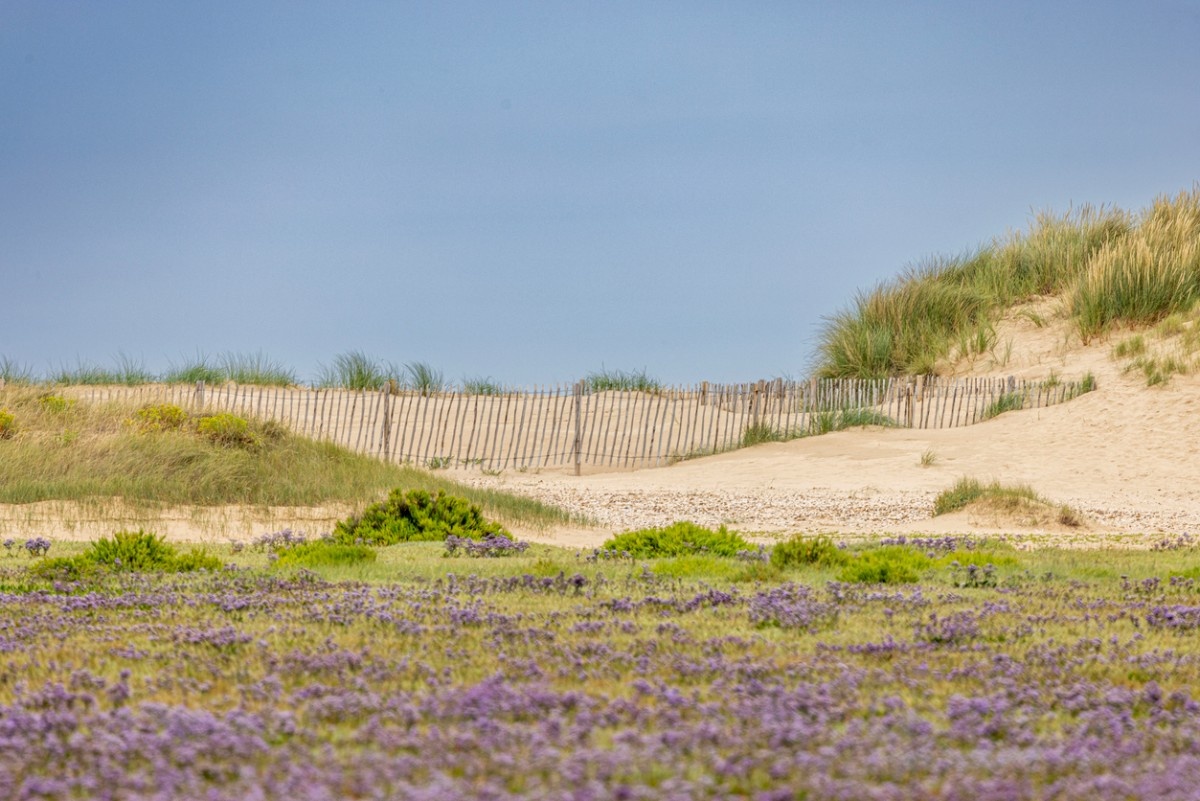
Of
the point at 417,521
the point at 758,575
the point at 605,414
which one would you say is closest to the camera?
the point at 758,575

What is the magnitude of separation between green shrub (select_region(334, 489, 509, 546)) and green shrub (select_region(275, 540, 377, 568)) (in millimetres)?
2532

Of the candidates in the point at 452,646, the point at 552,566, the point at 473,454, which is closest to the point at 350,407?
the point at 473,454

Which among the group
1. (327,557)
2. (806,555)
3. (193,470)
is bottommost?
(327,557)

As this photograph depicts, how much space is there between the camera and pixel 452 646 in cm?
597

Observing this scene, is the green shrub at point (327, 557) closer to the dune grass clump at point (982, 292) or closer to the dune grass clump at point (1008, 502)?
the dune grass clump at point (1008, 502)

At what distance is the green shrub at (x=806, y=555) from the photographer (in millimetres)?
9992

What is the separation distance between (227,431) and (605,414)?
44.2 ft

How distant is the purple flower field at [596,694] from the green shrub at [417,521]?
4.95 metres

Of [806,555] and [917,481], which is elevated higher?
[917,481]

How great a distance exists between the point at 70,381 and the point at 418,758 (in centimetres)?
3025

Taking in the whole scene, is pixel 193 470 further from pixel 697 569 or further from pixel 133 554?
Result: pixel 697 569

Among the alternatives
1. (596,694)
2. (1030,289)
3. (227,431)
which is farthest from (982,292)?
(596,694)

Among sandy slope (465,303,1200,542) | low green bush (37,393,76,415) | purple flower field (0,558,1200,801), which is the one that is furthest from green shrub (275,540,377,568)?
low green bush (37,393,76,415)

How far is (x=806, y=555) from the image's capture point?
10.1 metres
